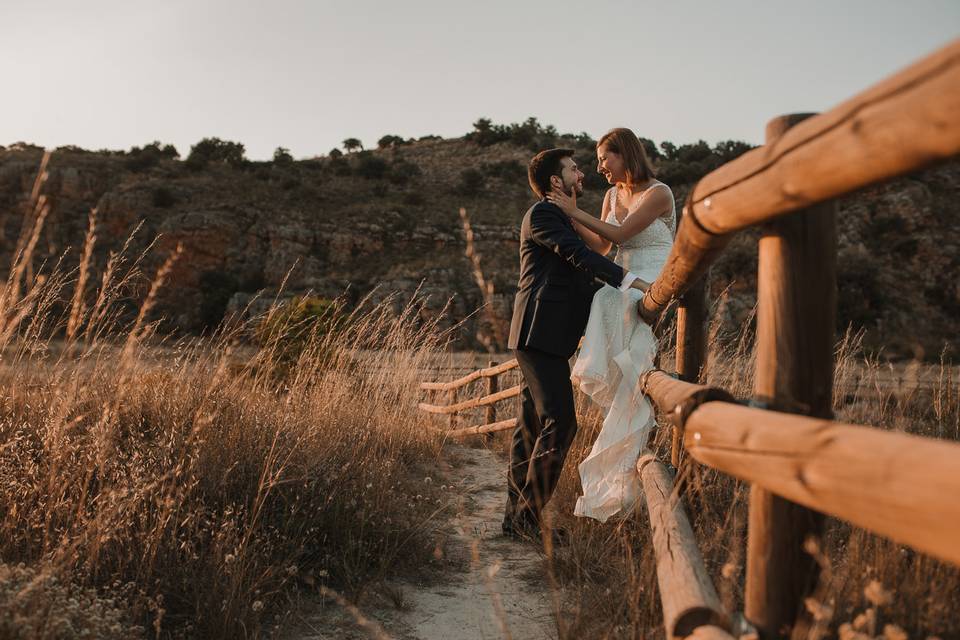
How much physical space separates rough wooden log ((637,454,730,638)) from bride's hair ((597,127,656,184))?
6.37 feet

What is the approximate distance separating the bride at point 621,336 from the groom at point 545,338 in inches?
7.2

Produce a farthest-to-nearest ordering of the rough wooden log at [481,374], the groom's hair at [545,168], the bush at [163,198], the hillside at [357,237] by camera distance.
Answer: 1. the bush at [163,198]
2. the hillside at [357,237]
3. the rough wooden log at [481,374]
4. the groom's hair at [545,168]

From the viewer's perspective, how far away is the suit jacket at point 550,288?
12.6 feet

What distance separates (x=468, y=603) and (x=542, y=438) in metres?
1.08

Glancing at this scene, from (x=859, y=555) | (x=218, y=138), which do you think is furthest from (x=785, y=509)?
(x=218, y=138)

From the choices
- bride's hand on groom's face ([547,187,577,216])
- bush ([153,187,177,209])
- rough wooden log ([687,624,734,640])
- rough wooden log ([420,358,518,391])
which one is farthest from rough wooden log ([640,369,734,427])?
bush ([153,187,177,209])

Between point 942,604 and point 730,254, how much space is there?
2430 cm

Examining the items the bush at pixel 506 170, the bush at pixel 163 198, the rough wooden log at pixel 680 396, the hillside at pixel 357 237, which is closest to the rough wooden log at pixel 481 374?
the rough wooden log at pixel 680 396

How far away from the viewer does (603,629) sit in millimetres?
2459

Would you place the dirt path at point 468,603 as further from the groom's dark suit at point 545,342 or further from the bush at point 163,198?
the bush at point 163,198

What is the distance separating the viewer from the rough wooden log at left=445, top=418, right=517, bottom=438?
687cm

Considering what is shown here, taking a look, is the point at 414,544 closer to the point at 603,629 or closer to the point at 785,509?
the point at 603,629

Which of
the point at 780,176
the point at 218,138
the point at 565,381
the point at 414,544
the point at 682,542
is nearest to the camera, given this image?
the point at 780,176

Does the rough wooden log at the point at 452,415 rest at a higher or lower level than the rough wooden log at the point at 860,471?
lower
